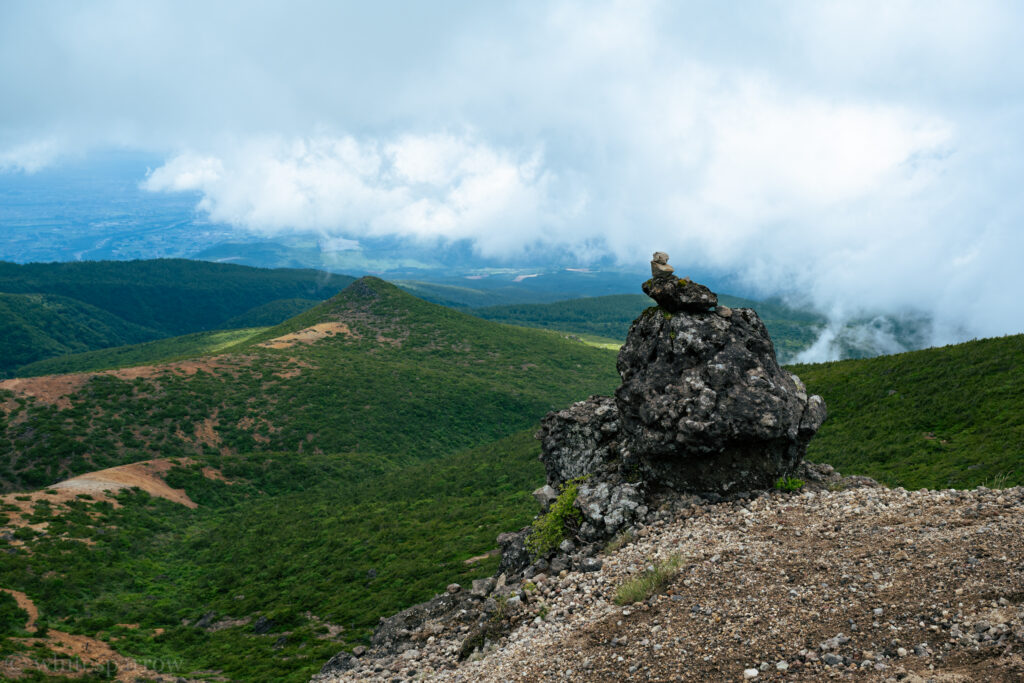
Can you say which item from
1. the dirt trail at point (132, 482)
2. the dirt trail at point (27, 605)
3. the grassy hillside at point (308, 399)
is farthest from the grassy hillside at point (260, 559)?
the grassy hillside at point (308, 399)

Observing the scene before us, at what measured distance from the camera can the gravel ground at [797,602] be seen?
28.4 feet

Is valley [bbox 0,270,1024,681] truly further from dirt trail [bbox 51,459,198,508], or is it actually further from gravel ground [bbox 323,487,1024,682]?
gravel ground [bbox 323,487,1024,682]

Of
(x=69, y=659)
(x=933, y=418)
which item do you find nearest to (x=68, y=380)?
(x=69, y=659)

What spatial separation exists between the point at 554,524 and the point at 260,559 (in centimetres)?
3197

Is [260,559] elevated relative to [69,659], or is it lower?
lower

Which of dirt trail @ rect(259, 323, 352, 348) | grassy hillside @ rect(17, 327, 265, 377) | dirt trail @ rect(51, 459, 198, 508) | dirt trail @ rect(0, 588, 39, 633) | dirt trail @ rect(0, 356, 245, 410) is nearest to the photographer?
dirt trail @ rect(0, 588, 39, 633)

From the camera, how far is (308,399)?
85.0 meters

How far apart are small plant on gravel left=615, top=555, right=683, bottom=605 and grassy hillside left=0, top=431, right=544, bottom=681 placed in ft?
50.7

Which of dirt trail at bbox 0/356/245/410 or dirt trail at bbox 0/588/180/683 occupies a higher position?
dirt trail at bbox 0/356/245/410

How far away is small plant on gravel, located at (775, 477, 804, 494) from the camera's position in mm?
15547

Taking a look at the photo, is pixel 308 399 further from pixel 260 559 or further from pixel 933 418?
pixel 933 418

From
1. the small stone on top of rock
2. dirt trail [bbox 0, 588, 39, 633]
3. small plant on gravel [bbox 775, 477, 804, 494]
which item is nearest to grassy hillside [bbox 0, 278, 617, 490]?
dirt trail [bbox 0, 588, 39, 633]

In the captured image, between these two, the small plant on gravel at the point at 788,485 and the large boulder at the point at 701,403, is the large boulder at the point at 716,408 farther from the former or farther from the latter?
the small plant on gravel at the point at 788,485

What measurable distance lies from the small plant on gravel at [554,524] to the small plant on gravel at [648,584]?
13.4 ft
